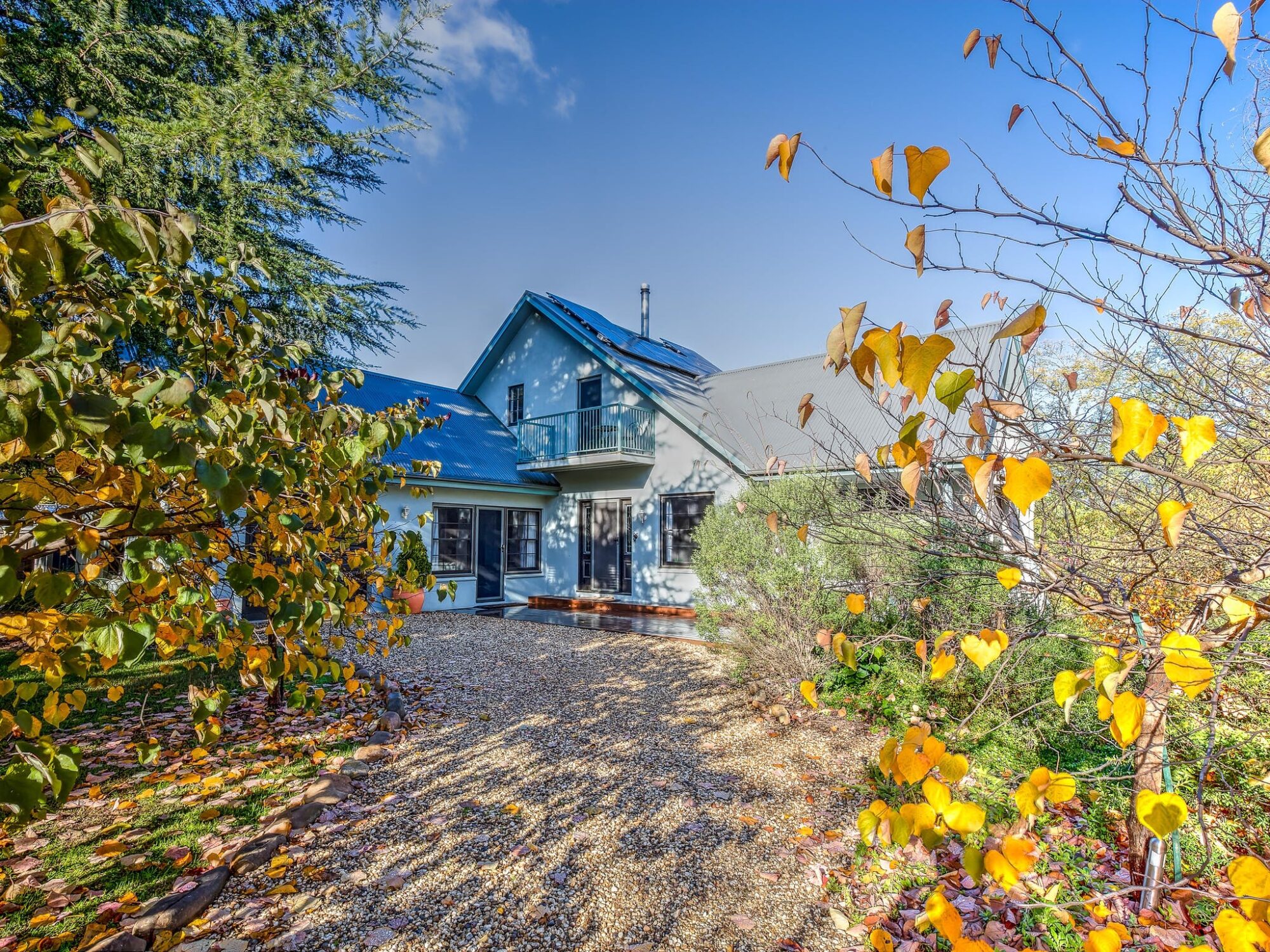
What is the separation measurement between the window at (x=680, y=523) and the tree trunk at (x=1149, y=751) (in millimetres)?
9562

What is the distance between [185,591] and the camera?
1.89 m

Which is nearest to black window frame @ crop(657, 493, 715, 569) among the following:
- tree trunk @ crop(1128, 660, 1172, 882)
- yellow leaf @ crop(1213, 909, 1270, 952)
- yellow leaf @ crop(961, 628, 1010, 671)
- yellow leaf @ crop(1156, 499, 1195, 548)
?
tree trunk @ crop(1128, 660, 1172, 882)

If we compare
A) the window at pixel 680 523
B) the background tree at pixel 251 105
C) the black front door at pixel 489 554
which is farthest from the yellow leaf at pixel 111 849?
the black front door at pixel 489 554

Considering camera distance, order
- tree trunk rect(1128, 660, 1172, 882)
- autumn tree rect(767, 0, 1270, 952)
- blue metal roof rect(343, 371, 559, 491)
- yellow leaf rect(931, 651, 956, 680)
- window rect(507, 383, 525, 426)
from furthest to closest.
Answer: window rect(507, 383, 525, 426), blue metal roof rect(343, 371, 559, 491), tree trunk rect(1128, 660, 1172, 882), yellow leaf rect(931, 651, 956, 680), autumn tree rect(767, 0, 1270, 952)

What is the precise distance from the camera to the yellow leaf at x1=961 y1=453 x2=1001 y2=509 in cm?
99

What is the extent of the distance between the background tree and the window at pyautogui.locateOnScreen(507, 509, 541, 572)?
20.3 ft

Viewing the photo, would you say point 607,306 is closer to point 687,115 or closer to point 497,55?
point 497,55

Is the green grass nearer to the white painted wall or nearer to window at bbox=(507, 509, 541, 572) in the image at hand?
the white painted wall

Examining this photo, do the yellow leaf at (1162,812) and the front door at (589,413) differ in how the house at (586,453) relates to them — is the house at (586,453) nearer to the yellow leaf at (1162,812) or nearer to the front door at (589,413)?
the front door at (589,413)

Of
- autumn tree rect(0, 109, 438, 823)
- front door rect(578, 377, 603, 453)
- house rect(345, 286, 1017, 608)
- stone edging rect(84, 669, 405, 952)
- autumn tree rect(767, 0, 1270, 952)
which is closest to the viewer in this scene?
autumn tree rect(767, 0, 1270, 952)

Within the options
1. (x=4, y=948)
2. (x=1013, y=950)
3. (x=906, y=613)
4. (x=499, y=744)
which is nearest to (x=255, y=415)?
(x=4, y=948)

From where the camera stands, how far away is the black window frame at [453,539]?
503 inches

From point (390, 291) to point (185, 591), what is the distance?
892 cm

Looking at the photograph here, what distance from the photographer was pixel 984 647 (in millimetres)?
1260
